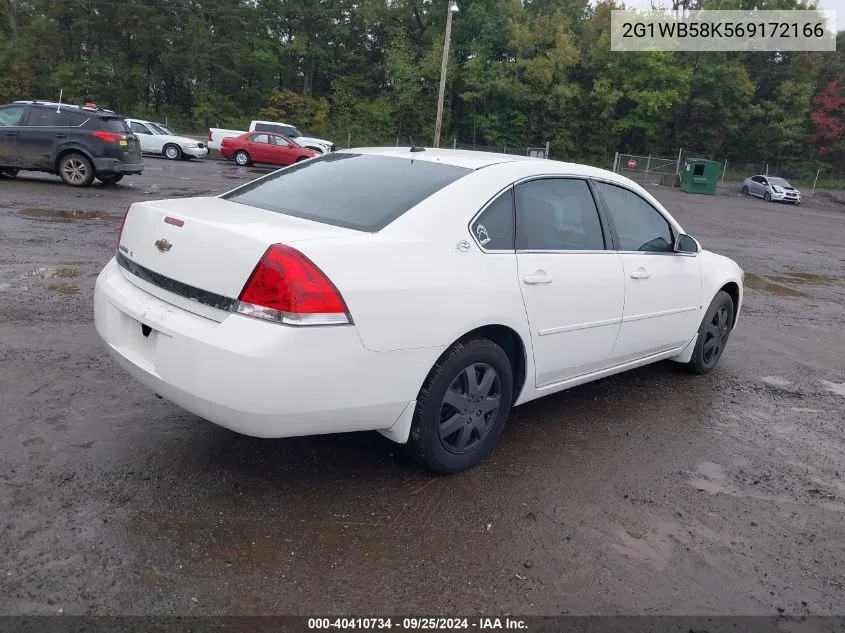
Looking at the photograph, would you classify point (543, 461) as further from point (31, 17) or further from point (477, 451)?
point (31, 17)

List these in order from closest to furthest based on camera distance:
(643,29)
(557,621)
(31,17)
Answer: (557,621), (643,29), (31,17)

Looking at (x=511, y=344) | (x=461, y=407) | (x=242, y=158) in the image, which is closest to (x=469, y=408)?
(x=461, y=407)

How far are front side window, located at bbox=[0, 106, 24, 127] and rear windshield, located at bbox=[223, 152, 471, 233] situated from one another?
12041 mm

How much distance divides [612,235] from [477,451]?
66.1 inches

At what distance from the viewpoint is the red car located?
89.6ft

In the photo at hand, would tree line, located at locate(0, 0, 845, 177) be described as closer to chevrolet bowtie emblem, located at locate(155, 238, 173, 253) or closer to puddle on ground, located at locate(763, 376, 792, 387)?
puddle on ground, located at locate(763, 376, 792, 387)

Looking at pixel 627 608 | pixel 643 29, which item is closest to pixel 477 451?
pixel 627 608

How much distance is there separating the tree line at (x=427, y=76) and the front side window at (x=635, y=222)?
142 ft

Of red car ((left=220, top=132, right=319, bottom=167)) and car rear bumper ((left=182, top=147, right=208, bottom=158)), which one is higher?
red car ((left=220, top=132, right=319, bottom=167))

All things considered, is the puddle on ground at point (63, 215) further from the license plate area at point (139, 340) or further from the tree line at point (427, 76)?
the tree line at point (427, 76)

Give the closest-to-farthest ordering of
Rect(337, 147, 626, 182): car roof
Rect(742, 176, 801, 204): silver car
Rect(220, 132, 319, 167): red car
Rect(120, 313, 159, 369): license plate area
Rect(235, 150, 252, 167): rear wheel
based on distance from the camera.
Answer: Rect(120, 313, 159, 369): license plate area
Rect(337, 147, 626, 182): car roof
Rect(220, 132, 319, 167): red car
Rect(235, 150, 252, 167): rear wheel
Rect(742, 176, 801, 204): silver car

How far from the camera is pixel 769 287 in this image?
10008 mm

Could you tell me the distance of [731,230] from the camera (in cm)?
1867

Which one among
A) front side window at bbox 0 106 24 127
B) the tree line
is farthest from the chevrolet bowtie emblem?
the tree line
